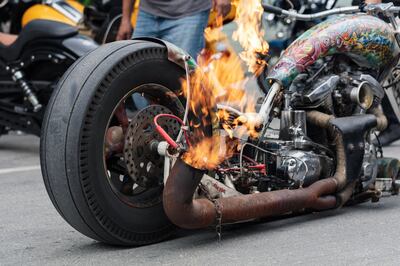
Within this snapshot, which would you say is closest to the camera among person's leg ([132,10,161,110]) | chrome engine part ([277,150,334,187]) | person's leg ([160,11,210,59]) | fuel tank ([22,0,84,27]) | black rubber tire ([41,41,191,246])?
black rubber tire ([41,41,191,246])

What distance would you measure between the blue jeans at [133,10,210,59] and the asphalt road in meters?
1.29

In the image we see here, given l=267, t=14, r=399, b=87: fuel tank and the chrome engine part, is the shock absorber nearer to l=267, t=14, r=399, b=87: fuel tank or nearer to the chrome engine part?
l=267, t=14, r=399, b=87: fuel tank

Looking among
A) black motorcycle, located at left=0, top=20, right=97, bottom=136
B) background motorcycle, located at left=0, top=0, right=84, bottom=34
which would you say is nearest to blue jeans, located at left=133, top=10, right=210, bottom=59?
black motorcycle, located at left=0, top=20, right=97, bottom=136

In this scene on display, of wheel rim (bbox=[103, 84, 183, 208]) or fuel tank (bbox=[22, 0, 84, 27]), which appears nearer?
wheel rim (bbox=[103, 84, 183, 208])

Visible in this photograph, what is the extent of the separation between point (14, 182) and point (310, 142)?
274 cm

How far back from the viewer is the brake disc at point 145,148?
3842mm

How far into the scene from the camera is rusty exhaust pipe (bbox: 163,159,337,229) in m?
3.67

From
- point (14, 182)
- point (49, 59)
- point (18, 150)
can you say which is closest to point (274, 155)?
point (14, 182)

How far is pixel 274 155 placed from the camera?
4344 mm

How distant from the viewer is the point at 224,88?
406 cm

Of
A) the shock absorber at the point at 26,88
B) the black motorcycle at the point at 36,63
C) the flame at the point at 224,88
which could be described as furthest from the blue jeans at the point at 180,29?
the shock absorber at the point at 26,88

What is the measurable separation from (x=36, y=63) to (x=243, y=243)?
4.16 meters

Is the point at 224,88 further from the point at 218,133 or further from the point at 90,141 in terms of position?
the point at 90,141

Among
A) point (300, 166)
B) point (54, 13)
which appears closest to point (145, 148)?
point (300, 166)
